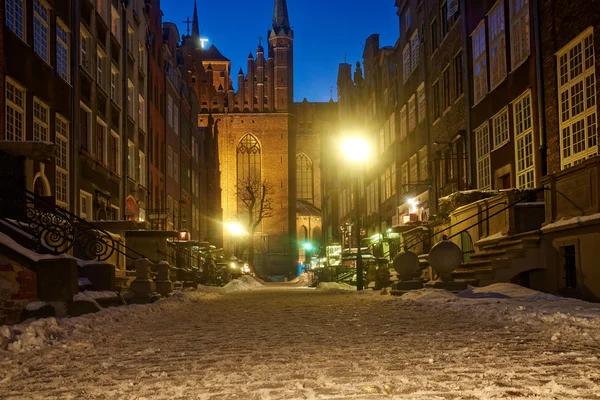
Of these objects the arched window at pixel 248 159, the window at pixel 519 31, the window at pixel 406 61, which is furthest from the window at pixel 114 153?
the arched window at pixel 248 159

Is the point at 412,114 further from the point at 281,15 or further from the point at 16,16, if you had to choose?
the point at 281,15

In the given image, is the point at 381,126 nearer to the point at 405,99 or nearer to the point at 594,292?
the point at 405,99

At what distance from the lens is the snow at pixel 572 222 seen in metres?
11.7

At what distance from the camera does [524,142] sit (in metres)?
19.2

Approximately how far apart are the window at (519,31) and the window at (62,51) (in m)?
12.8

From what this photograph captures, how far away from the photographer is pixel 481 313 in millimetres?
10492

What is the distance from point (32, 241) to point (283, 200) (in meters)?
70.4

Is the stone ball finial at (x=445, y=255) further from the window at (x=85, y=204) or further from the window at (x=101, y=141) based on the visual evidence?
the window at (x=101, y=141)

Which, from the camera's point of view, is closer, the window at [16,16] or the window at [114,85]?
the window at [16,16]

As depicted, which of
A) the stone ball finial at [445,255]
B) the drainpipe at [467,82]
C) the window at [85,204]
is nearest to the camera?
the stone ball finial at [445,255]

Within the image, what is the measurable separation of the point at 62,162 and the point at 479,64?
13526mm

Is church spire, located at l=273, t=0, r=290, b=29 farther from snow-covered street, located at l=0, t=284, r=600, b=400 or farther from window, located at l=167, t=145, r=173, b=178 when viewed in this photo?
snow-covered street, located at l=0, t=284, r=600, b=400

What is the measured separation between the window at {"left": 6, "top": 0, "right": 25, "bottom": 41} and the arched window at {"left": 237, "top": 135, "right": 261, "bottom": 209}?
6276 cm

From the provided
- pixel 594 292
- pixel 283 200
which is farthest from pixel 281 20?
pixel 594 292
